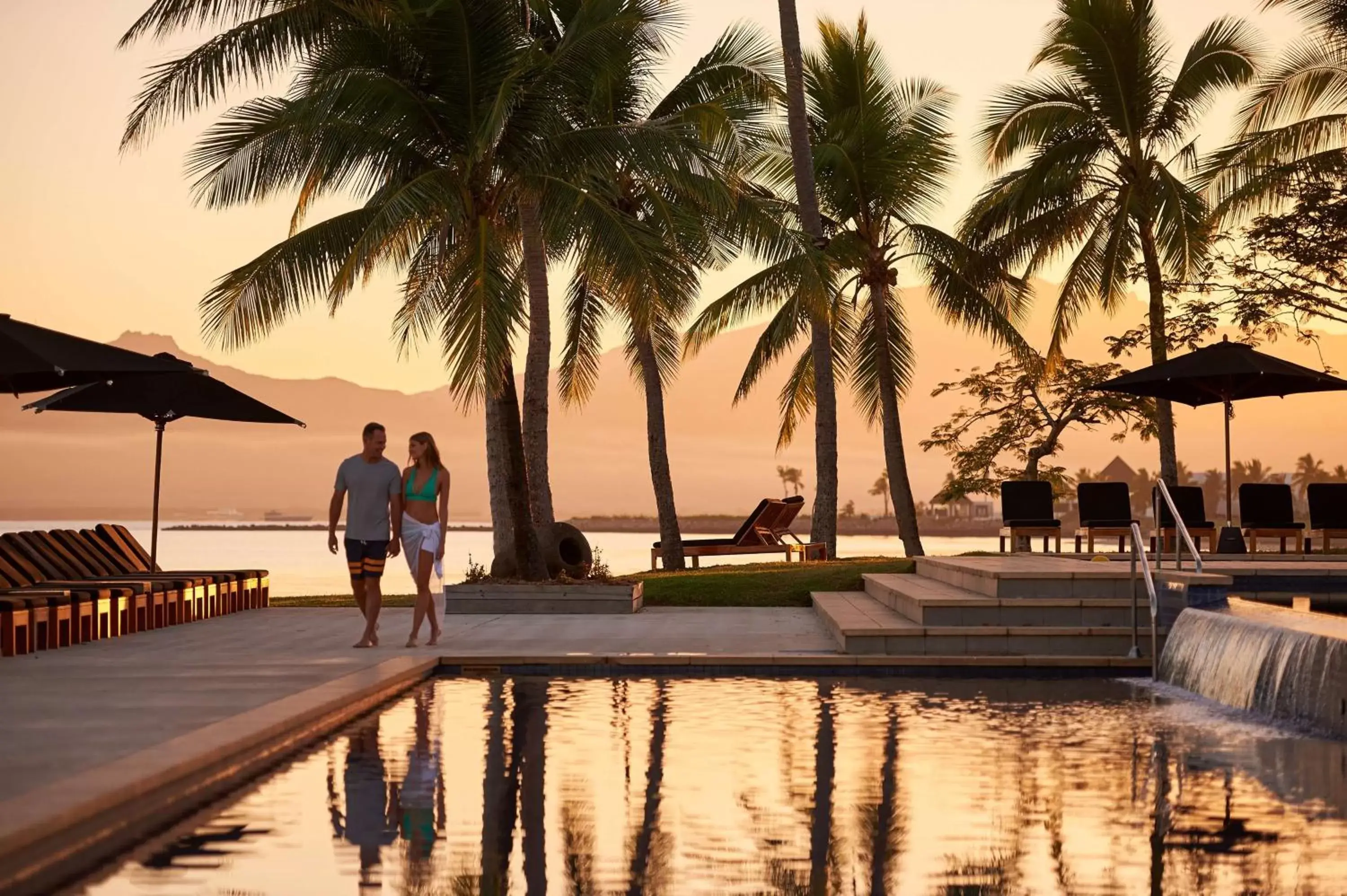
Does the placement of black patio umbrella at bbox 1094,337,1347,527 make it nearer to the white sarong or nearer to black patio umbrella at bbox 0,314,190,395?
the white sarong

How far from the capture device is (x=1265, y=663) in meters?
8.84

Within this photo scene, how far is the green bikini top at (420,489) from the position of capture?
11625 mm

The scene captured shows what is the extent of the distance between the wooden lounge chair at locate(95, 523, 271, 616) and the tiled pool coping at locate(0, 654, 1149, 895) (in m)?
6.12

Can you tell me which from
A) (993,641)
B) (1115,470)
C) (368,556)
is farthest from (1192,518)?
(1115,470)

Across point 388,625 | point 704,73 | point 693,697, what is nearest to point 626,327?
point 704,73

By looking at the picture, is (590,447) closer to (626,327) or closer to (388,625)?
(626,327)

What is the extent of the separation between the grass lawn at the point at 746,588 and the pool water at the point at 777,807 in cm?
888

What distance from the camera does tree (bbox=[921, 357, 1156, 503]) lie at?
2922 centimetres

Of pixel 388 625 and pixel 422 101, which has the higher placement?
pixel 422 101

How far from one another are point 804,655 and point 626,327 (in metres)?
14.0

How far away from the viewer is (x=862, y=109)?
2538 centimetres

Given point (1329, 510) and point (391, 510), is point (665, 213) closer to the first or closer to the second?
point (391, 510)

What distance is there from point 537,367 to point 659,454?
736 centimetres

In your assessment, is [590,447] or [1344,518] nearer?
[1344,518]
